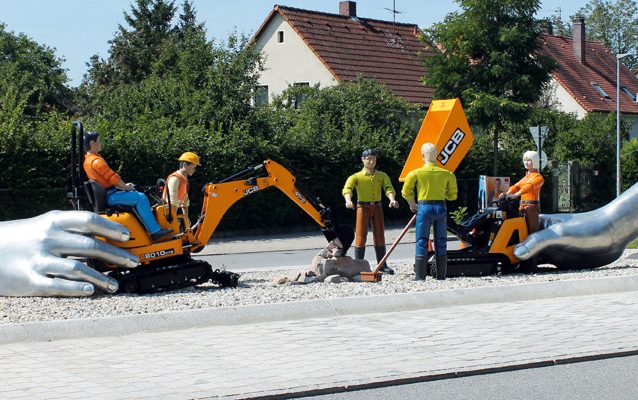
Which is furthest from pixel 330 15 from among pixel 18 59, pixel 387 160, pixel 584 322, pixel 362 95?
pixel 584 322

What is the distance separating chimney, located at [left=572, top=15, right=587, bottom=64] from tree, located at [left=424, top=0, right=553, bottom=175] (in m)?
33.5

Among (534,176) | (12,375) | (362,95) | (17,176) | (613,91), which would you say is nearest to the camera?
(12,375)

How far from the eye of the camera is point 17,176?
24.0m

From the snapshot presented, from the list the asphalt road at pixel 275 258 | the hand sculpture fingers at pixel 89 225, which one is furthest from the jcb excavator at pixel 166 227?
the asphalt road at pixel 275 258

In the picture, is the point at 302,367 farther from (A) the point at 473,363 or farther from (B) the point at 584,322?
(B) the point at 584,322

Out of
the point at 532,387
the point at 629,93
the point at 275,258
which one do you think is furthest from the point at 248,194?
the point at 629,93

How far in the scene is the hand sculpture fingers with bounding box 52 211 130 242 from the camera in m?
12.2

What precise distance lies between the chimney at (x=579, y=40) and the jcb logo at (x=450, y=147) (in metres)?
52.3

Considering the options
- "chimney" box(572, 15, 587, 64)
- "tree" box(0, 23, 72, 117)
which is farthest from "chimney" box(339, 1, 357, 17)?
"chimney" box(572, 15, 587, 64)

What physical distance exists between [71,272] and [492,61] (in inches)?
888

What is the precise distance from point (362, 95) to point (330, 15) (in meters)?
16.1

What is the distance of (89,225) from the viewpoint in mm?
12219

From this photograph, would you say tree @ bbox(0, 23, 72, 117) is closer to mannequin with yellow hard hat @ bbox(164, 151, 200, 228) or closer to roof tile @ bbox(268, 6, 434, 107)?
roof tile @ bbox(268, 6, 434, 107)

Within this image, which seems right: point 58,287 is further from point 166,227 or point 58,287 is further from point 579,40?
point 579,40
